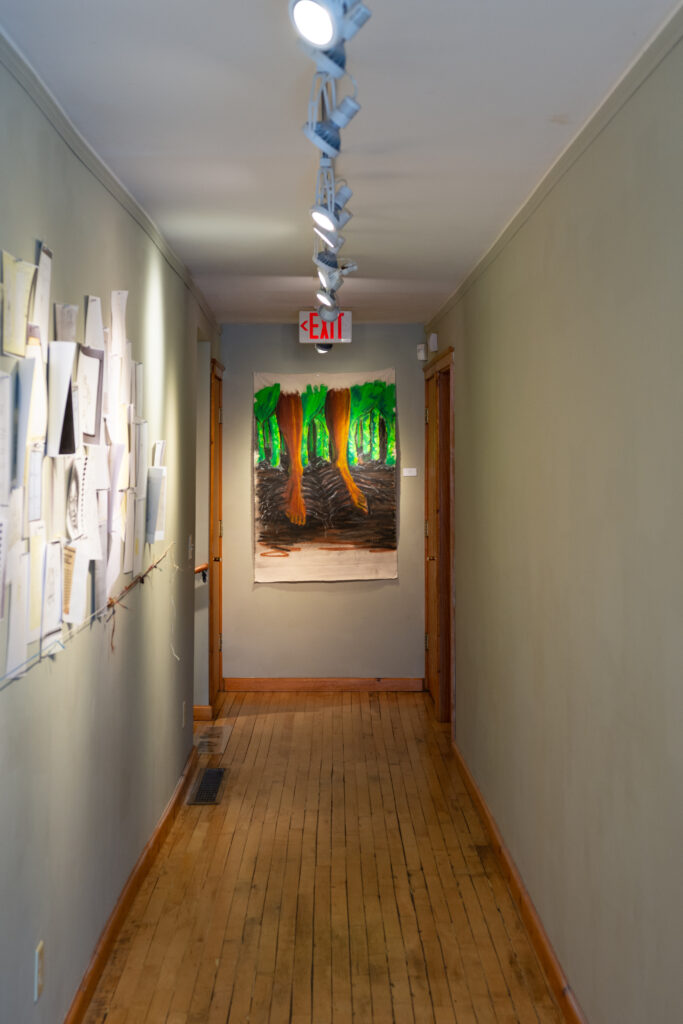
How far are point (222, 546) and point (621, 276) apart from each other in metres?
4.66

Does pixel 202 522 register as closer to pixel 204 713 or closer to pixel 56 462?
pixel 204 713

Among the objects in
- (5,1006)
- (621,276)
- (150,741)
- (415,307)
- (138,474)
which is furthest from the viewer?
(415,307)

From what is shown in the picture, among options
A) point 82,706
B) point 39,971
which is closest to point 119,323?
point 82,706

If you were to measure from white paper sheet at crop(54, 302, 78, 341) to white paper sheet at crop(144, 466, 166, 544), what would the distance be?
125 centimetres

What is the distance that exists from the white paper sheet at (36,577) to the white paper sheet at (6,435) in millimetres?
208

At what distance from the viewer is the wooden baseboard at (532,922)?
2697mm

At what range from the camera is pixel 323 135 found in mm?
1877

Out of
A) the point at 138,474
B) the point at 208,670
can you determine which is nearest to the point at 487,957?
the point at 138,474

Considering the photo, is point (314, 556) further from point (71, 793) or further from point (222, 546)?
point (71, 793)

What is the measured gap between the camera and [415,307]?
580 centimetres

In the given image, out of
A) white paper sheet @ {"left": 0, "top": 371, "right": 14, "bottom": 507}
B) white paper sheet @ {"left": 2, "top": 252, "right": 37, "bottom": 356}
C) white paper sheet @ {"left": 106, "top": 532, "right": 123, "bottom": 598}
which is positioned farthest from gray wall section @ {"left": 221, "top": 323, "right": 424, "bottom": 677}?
white paper sheet @ {"left": 0, "top": 371, "right": 14, "bottom": 507}

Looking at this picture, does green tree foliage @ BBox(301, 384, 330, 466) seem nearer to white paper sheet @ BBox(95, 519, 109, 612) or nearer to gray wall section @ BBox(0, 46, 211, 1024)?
gray wall section @ BBox(0, 46, 211, 1024)

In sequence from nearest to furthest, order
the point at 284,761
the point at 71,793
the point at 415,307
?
the point at 71,793 < the point at 284,761 < the point at 415,307

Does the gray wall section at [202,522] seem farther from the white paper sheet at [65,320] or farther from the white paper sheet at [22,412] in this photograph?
the white paper sheet at [22,412]
